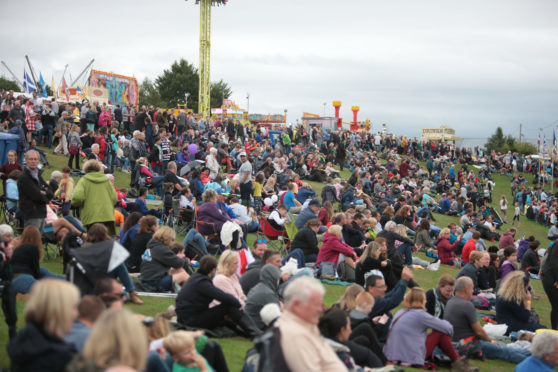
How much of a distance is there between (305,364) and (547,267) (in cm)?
673

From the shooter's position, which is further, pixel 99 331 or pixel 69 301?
pixel 69 301

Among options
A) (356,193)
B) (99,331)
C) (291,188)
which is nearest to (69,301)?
(99,331)

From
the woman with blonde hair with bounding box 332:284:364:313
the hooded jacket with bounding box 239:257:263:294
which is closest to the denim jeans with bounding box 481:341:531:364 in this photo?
the woman with blonde hair with bounding box 332:284:364:313

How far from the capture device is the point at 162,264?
27.6 feet

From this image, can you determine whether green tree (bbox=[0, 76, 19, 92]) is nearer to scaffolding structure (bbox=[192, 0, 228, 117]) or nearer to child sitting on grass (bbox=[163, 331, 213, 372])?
scaffolding structure (bbox=[192, 0, 228, 117])

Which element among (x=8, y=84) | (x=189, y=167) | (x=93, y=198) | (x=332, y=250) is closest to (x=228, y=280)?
(x=93, y=198)

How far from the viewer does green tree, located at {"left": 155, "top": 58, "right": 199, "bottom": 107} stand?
76750 millimetres

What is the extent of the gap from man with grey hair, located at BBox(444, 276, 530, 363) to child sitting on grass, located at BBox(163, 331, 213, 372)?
4203 millimetres

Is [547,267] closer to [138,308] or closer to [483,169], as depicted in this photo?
[138,308]

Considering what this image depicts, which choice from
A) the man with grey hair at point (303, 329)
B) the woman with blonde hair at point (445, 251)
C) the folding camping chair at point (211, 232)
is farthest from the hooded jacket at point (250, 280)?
the woman with blonde hair at point (445, 251)

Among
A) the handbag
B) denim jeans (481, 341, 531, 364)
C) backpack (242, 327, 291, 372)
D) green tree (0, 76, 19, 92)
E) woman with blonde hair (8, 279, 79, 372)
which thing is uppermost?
green tree (0, 76, 19, 92)

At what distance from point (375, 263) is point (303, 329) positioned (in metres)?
6.02

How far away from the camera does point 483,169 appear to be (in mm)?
43438

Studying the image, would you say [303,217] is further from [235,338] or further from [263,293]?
[235,338]
